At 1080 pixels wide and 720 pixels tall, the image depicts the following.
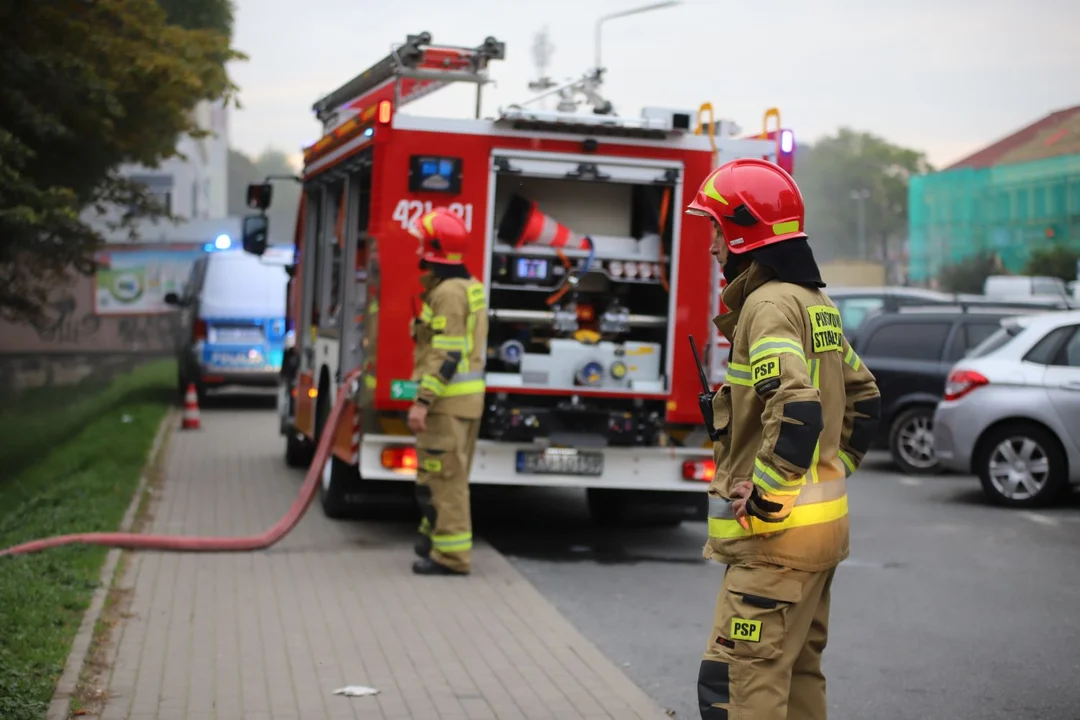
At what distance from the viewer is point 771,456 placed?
3.80 meters

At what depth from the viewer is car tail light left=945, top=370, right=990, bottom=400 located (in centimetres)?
1241

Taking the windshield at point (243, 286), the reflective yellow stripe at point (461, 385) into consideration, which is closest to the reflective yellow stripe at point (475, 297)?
the reflective yellow stripe at point (461, 385)

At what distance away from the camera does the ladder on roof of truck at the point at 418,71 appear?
961 centimetres

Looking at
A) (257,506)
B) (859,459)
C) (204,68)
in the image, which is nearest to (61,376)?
(204,68)

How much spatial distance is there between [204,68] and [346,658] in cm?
978

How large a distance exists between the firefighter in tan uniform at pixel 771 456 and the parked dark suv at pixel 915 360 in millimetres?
10833

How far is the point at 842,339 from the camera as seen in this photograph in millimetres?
4172

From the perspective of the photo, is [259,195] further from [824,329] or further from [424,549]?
[824,329]

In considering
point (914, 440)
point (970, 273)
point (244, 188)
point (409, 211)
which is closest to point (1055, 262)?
point (970, 273)

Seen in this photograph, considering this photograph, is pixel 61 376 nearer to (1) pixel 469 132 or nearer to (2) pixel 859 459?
(1) pixel 469 132

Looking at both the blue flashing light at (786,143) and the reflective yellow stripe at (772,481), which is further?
A: the blue flashing light at (786,143)

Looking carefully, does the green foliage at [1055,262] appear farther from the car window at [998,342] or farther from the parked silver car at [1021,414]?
the parked silver car at [1021,414]

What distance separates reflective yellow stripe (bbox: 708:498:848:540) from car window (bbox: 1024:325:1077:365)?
8.72 meters

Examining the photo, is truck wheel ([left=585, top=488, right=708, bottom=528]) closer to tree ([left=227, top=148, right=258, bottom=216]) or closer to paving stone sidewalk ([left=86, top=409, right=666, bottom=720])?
paving stone sidewalk ([left=86, top=409, right=666, bottom=720])
